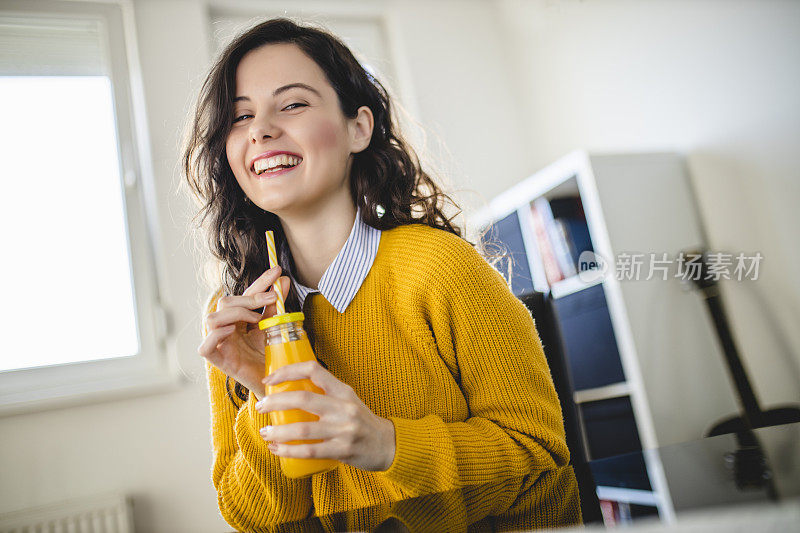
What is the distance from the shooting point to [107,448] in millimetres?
2537

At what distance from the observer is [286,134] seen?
102cm

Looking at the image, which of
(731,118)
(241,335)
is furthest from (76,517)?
(731,118)

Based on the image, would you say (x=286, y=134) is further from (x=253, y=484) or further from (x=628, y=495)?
(x=628, y=495)

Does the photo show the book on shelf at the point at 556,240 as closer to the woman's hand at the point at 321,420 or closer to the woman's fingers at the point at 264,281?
the woman's fingers at the point at 264,281

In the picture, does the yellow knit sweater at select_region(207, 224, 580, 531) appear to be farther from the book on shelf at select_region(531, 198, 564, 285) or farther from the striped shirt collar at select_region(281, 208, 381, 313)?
the book on shelf at select_region(531, 198, 564, 285)

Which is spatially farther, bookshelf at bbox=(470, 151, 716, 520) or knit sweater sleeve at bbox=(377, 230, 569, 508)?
bookshelf at bbox=(470, 151, 716, 520)

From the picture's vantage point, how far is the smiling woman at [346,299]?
850mm

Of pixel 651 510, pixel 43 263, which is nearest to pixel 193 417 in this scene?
pixel 43 263

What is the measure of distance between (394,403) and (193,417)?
2002 mm

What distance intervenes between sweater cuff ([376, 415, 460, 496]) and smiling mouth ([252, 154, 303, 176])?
1.57 feet

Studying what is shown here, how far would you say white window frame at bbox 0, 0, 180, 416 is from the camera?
8.34 feet

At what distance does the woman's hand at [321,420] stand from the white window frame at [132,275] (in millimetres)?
2219

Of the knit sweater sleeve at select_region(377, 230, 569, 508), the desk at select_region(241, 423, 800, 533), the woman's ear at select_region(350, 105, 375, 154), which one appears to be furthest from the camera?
the woman's ear at select_region(350, 105, 375, 154)

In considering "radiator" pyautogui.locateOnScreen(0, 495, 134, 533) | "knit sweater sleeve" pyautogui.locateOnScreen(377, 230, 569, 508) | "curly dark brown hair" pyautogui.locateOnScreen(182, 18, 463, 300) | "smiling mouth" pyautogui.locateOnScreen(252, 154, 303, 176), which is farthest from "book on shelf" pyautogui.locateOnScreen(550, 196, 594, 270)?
"radiator" pyautogui.locateOnScreen(0, 495, 134, 533)
